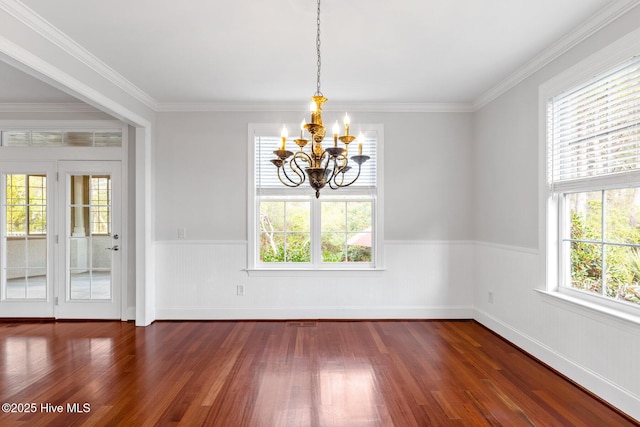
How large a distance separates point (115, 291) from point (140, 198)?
1241 millimetres

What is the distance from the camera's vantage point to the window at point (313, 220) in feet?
15.2

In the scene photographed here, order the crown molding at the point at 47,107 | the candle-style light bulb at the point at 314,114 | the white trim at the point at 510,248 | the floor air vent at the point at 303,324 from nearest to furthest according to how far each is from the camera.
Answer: the candle-style light bulb at the point at 314,114
the white trim at the point at 510,248
the floor air vent at the point at 303,324
the crown molding at the point at 47,107

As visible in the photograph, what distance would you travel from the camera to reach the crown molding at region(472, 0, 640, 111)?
243cm

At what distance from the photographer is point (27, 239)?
462cm

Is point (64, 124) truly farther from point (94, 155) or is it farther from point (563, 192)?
point (563, 192)

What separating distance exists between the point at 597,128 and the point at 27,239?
20.1 ft

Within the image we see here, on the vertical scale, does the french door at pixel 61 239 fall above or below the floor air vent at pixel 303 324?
above

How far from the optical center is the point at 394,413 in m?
2.42

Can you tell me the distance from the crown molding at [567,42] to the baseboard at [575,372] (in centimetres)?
250

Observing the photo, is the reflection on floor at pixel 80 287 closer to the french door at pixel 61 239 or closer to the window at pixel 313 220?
the french door at pixel 61 239

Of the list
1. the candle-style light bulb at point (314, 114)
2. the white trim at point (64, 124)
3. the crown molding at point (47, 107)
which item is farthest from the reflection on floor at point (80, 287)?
the candle-style light bulb at point (314, 114)

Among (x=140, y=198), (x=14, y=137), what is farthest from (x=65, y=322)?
(x=14, y=137)

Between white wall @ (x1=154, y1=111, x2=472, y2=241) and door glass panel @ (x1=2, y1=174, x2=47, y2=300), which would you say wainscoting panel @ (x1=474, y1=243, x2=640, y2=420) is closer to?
white wall @ (x1=154, y1=111, x2=472, y2=241)

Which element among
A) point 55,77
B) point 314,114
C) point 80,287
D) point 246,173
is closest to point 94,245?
point 80,287
